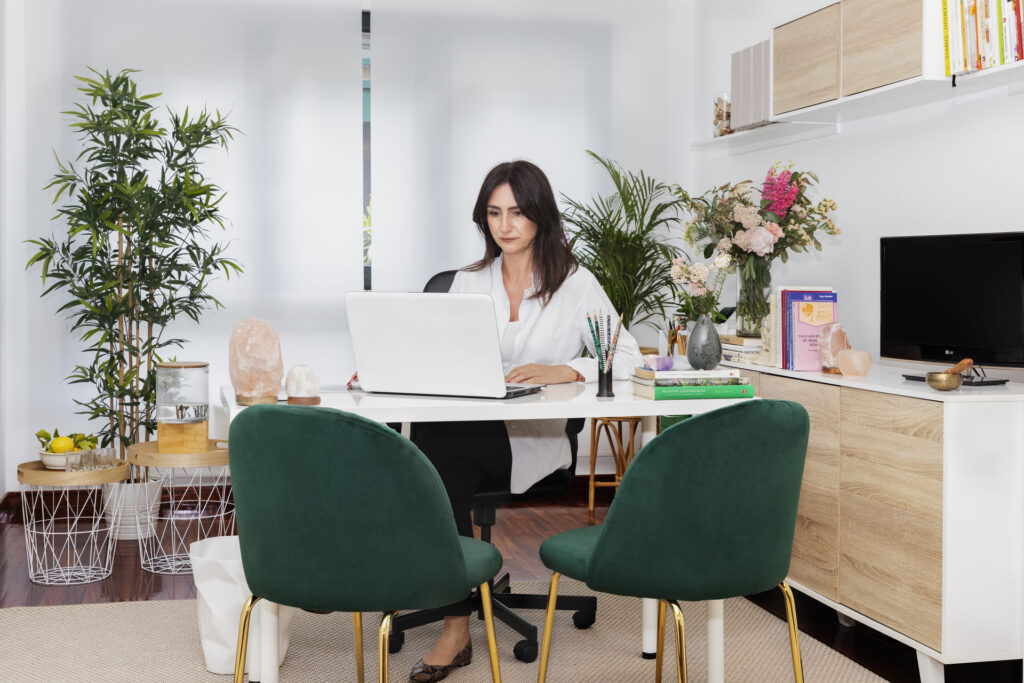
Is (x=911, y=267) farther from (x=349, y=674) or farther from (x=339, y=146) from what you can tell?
(x=339, y=146)

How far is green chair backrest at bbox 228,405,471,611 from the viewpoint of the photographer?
5.29ft

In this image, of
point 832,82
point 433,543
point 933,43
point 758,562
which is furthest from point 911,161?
point 433,543

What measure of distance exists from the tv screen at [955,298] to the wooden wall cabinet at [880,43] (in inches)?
21.5

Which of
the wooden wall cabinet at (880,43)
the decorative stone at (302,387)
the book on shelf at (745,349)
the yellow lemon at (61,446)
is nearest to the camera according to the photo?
the decorative stone at (302,387)

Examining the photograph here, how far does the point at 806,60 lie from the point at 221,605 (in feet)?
8.89

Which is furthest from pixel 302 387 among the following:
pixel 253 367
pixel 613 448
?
pixel 613 448

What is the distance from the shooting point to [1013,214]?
293cm

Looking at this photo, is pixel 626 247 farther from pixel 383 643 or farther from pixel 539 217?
pixel 383 643

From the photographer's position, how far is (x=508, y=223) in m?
2.80

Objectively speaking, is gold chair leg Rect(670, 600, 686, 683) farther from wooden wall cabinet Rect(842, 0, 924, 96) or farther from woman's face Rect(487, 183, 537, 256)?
wooden wall cabinet Rect(842, 0, 924, 96)

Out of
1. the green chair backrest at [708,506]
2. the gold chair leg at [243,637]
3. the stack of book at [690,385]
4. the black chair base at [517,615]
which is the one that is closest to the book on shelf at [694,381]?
the stack of book at [690,385]

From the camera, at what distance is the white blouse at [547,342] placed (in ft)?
8.49

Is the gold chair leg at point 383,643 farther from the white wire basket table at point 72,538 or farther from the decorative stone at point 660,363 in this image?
the white wire basket table at point 72,538

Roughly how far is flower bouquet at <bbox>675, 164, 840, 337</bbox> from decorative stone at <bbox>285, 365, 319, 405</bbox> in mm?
1736
